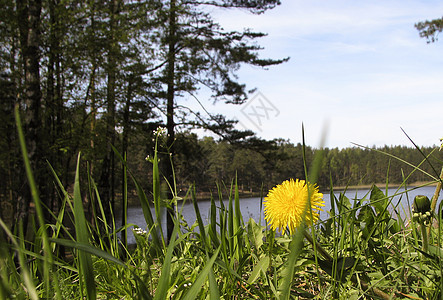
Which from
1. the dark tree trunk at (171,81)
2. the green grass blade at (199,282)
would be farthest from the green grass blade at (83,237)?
the dark tree trunk at (171,81)

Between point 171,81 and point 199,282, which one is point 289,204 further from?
point 171,81

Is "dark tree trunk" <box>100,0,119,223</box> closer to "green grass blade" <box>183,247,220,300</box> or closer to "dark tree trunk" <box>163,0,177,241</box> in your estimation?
"dark tree trunk" <box>163,0,177,241</box>

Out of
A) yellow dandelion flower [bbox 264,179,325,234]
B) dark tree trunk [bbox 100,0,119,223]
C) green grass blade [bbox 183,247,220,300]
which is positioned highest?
dark tree trunk [bbox 100,0,119,223]

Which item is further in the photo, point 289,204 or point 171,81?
point 171,81

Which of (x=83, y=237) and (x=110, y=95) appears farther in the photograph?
(x=110, y=95)

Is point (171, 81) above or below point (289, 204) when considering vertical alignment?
above

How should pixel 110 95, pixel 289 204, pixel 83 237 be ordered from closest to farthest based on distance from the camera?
pixel 83 237
pixel 289 204
pixel 110 95

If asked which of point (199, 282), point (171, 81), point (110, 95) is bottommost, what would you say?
point (199, 282)

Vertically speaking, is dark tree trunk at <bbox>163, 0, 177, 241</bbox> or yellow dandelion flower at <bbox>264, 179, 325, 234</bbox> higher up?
dark tree trunk at <bbox>163, 0, 177, 241</bbox>

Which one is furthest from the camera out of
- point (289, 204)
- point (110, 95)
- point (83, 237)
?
point (110, 95)

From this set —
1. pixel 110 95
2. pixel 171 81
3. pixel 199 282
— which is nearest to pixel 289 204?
pixel 199 282

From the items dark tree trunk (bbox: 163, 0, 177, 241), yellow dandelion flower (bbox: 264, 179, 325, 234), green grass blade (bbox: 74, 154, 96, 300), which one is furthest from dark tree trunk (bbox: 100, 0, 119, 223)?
green grass blade (bbox: 74, 154, 96, 300)

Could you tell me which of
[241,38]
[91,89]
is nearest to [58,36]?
[91,89]

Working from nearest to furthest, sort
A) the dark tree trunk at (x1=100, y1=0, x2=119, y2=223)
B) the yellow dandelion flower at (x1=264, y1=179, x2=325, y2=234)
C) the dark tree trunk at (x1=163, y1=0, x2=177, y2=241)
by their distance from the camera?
1. the yellow dandelion flower at (x1=264, y1=179, x2=325, y2=234)
2. the dark tree trunk at (x1=100, y1=0, x2=119, y2=223)
3. the dark tree trunk at (x1=163, y1=0, x2=177, y2=241)
